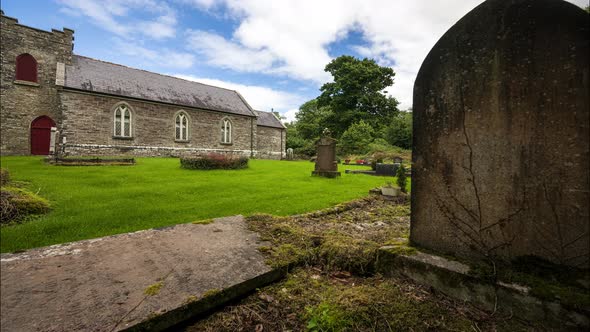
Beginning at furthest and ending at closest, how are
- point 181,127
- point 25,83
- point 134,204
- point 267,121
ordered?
point 267,121
point 181,127
point 25,83
point 134,204

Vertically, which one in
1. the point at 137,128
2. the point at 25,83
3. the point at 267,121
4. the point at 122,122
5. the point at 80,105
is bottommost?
the point at 137,128

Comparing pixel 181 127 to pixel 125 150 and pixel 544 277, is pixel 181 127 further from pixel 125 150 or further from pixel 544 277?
pixel 544 277

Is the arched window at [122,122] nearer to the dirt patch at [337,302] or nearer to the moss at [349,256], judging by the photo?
the dirt patch at [337,302]

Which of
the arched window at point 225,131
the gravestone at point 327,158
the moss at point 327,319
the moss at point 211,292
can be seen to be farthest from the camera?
the arched window at point 225,131

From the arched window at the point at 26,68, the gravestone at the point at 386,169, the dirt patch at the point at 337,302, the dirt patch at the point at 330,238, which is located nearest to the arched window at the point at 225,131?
the arched window at the point at 26,68

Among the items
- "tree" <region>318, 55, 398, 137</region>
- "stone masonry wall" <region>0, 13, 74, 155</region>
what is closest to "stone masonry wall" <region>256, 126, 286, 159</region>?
"tree" <region>318, 55, 398, 137</region>

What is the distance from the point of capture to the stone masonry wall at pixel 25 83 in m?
17.3

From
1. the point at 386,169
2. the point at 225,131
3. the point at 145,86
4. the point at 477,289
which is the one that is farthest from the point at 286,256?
the point at 225,131

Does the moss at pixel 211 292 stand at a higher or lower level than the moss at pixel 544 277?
lower

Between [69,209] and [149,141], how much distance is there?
1753 centimetres

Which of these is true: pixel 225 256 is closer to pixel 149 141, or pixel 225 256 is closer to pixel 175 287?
pixel 175 287

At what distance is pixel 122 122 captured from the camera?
62.3 feet

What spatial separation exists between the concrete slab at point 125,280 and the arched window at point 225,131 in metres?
23.5

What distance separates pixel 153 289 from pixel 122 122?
21474mm
